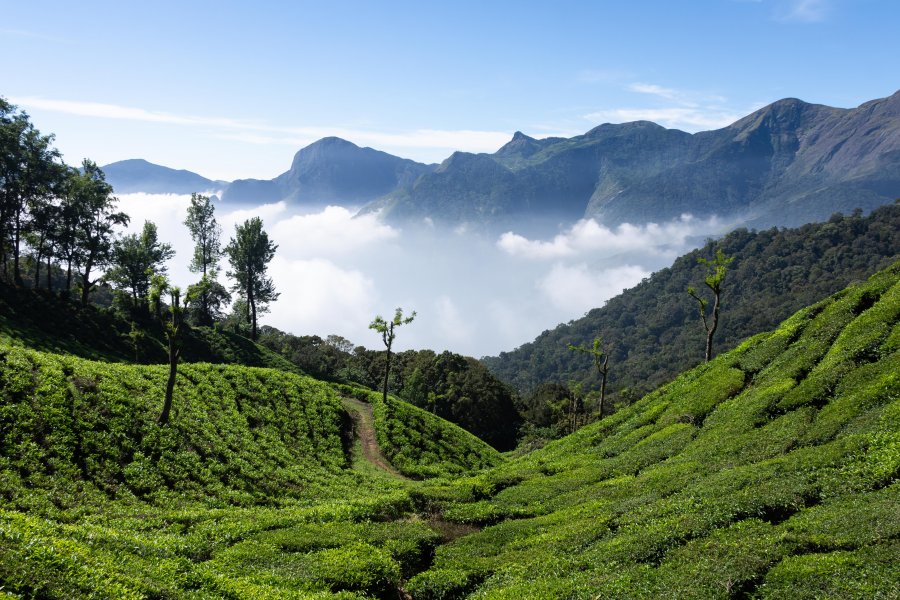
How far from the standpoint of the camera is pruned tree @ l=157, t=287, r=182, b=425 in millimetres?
31422

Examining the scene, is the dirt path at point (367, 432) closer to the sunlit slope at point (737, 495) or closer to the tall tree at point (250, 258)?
the sunlit slope at point (737, 495)

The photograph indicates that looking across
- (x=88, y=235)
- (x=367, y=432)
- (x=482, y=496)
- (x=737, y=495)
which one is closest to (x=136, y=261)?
(x=88, y=235)

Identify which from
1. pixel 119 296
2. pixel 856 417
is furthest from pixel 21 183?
pixel 856 417

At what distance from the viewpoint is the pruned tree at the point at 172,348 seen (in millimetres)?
31422

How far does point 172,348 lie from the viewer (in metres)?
33.1

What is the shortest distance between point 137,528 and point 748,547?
22.5 m

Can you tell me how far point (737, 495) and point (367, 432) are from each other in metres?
32.4

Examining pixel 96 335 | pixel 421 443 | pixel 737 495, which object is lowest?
pixel 421 443

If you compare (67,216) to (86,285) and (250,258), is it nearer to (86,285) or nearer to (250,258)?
(86,285)

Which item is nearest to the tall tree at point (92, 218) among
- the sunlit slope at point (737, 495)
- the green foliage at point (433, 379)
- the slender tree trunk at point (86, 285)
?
the slender tree trunk at point (86, 285)

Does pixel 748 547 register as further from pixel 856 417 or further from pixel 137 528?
pixel 137 528

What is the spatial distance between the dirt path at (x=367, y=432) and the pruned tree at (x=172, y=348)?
52.4ft

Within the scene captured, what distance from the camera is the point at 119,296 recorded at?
7081cm

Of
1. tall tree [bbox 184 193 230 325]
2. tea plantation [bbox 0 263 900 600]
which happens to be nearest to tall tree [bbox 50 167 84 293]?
tall tree [bbox 184 193 230 325]
